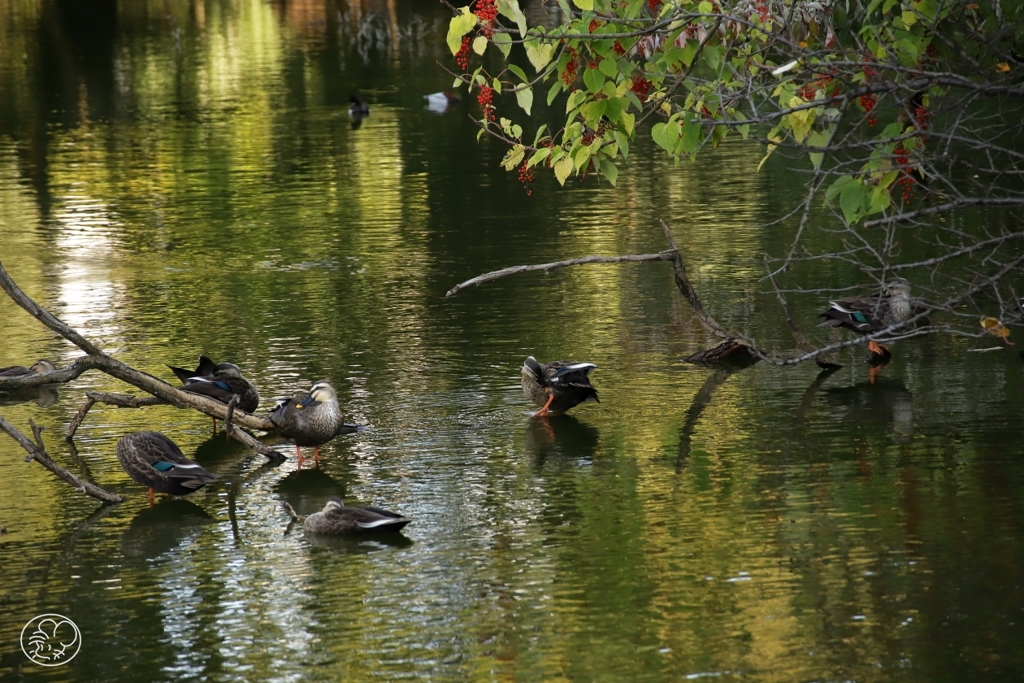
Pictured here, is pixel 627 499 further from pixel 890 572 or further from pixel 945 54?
pixel 945 54

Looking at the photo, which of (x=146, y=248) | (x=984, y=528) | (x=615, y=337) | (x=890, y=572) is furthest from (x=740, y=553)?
(x=146, y=248)

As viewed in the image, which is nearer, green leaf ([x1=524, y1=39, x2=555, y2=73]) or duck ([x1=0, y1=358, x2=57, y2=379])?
green leaf ([x1=524, y1=39, x2=555, y2=73])

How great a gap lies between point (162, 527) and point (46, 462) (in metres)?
1.00

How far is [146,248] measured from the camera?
21547 millimetres

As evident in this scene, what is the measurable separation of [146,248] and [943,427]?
13341mm

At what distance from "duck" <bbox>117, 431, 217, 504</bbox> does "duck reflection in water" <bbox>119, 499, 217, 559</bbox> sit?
0.42 feet

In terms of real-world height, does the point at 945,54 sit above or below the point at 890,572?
above

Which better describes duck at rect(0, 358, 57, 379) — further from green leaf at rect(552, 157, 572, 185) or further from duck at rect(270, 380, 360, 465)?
green leaf at rect(552, 157, 572, 185)

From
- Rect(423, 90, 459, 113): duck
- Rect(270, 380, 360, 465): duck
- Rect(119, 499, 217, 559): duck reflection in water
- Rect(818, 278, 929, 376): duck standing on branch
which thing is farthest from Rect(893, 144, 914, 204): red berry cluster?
Rect(423, 90, 459, 113): duck

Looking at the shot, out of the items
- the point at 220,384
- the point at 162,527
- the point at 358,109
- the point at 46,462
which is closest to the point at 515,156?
the point at 162,527

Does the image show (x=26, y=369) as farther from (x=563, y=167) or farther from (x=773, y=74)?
(x=773, y=74)

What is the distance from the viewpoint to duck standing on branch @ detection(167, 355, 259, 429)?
12.7 meters

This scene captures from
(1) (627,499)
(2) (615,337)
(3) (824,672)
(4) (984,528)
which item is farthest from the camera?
(2) (615,337)

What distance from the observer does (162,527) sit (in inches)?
411
